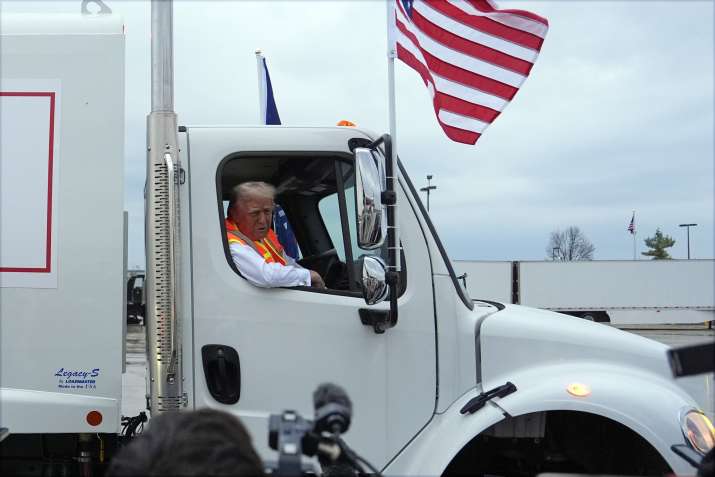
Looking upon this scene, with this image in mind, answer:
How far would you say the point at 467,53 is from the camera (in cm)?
330

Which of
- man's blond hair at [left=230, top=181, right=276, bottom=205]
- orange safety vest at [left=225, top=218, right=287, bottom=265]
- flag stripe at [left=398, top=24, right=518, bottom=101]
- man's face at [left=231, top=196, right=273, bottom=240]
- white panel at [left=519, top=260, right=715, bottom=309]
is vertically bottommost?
white panel at [left=519, top=260, right=715, bottom=309]

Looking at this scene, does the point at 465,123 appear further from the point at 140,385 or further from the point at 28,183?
the point at 140,385

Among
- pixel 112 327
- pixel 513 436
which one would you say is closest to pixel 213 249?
pixel 112 327

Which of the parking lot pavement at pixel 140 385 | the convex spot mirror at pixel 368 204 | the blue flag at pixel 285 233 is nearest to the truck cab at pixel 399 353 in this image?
the convex spot mirror at pixel 368 204

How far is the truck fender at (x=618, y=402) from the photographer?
2.70 metres

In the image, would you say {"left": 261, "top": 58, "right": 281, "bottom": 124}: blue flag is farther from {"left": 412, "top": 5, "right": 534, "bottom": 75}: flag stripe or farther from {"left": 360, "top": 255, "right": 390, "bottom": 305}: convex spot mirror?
{"left": 360, "top": 255, "right": 390, "bottom": 305}: convex spot mirror

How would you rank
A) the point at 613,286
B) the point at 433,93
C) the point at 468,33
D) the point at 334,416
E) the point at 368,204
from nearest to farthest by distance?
the point at 334,416 < the point at 368,204 < the point at 468,33 < the point at 433,93 < the point at 613,286

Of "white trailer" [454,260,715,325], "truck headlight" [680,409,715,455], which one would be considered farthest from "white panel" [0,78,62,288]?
"white trailer" [454,260,715,325]

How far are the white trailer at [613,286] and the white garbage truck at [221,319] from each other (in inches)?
864

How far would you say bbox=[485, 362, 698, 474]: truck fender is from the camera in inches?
106

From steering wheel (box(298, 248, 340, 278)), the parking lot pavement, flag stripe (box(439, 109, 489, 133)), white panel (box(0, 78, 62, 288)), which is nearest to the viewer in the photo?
white panel (box(0, 78, 62, 288))

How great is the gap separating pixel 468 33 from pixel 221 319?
1.83 metres

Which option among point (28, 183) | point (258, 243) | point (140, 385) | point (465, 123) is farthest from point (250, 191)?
point (140, 385)

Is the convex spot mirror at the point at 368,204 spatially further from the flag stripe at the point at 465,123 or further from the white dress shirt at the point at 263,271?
the flag stripe at the point at 465,123
